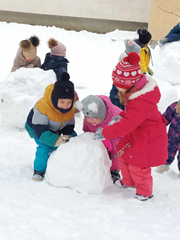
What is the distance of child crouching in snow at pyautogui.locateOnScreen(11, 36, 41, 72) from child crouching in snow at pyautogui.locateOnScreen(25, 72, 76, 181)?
5.70ft

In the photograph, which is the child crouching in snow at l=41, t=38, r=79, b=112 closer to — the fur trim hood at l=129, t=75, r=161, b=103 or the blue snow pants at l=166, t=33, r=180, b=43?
the fur trim hood at l=129, t=75, r=161, b=103

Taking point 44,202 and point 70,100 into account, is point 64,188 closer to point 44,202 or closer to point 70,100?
point 44,202

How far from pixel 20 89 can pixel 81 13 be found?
21.9ft

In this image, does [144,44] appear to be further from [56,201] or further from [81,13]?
[81,13]

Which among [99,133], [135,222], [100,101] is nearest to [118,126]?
[99,133]

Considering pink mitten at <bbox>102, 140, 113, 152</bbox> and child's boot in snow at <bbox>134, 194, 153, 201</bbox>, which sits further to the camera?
pink mitten at <bbox>102, 140, 113, 152</bbox>

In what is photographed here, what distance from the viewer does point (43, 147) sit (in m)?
2.31

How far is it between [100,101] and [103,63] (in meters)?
5.23

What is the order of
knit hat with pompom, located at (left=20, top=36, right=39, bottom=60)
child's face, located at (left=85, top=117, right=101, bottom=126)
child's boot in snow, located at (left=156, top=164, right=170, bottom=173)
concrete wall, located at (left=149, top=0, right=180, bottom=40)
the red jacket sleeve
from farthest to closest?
1. concrete wall, located at (left=149, top=0, right=180, bottom=40)
2. knit hat with pompom, located at (left=20, top=36, right=39, bottom=60)
3. child's boot in snow, located at (left=156, top=164, right=170, bottom=173)
4. child's face, located at (left=85, top=117, right=101, bottom=126)
5. the red jacket sleeve

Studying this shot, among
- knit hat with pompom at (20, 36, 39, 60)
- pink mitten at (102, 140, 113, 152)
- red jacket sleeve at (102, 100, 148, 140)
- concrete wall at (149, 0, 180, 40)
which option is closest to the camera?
red jacket sleeve at (102, 100, 148, 140)

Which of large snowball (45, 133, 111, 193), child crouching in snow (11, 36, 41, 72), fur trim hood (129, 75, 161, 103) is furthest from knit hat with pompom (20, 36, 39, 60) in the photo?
fur trim hood (129, 75, 161, 103)

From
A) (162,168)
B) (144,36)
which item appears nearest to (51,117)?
(162,168)

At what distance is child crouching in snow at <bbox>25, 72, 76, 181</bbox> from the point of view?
210cm

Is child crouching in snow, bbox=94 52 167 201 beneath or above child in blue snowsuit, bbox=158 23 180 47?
beneath
